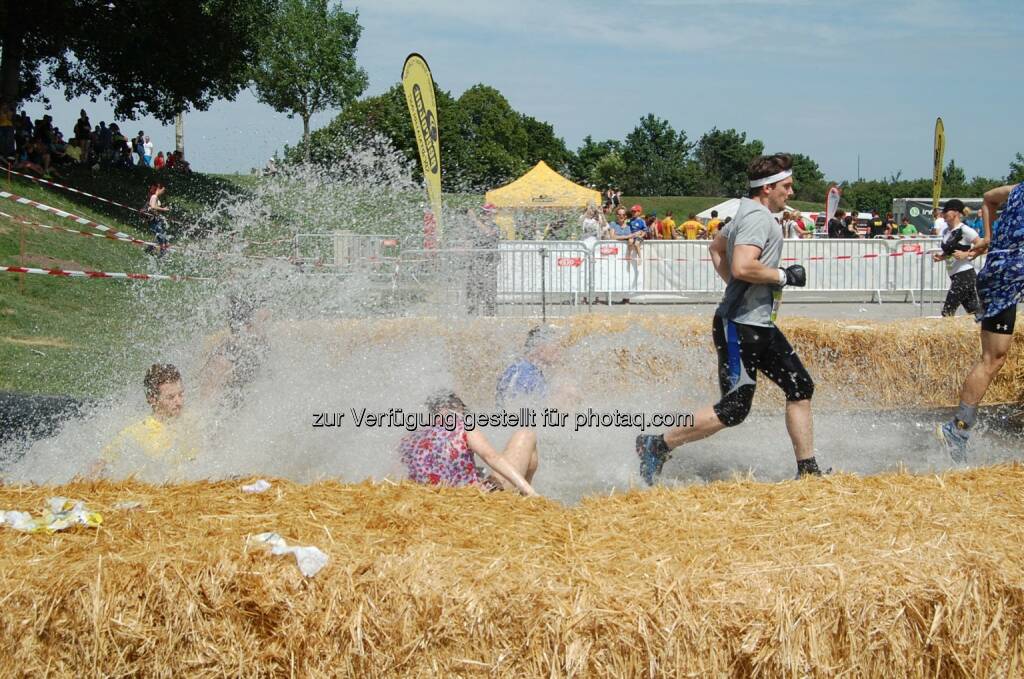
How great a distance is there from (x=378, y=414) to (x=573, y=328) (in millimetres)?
3011

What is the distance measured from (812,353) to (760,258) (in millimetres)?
4175

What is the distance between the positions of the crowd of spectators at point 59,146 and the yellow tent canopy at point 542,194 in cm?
1139

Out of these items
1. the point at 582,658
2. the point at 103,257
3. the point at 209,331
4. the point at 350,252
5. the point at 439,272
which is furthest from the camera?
the point at 103,257

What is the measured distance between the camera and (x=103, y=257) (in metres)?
17.6

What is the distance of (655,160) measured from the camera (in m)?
109

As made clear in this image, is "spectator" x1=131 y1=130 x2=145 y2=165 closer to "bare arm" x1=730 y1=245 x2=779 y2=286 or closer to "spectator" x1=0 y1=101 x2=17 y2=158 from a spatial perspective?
"spectator" x1=0 y1=101 x2=17 y2=158

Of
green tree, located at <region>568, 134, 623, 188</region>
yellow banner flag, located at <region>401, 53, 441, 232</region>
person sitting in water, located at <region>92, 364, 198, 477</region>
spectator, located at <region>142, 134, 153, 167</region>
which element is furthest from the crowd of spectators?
green tree, located at <region>568, 134, 623, 188</region>

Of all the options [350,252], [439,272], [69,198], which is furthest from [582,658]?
[69,198]

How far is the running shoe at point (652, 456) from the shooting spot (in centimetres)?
580

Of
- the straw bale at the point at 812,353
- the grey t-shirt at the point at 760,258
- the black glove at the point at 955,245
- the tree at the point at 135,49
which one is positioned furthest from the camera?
the tree at the point at 135,49

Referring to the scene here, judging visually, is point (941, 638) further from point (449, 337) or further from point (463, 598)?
point (449, 337)

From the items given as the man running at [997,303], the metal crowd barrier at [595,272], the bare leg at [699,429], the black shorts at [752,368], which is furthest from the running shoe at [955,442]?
the metal crowd barrier at [595,272]

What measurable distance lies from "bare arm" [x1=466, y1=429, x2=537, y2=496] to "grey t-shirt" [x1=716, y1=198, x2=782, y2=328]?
5.64 ft

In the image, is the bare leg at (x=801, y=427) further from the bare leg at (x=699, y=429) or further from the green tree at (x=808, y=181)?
the green tree at (x=808, y=181)
